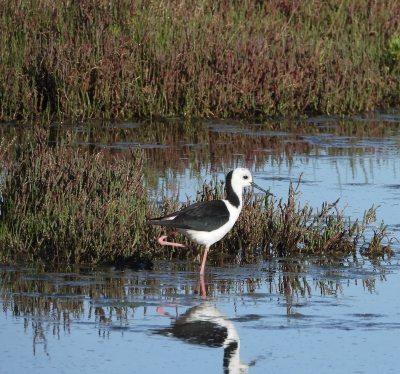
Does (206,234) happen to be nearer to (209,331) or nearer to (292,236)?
(292,236)

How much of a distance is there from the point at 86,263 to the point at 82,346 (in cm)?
210

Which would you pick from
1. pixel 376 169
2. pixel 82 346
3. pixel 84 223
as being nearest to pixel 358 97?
pixel 376 169

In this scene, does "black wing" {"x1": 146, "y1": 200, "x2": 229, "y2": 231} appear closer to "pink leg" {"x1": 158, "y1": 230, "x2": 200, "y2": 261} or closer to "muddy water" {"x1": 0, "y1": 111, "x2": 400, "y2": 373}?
"pink leg" {"x1": 158, "y1": 230, "x2": 200, "y2": 261}

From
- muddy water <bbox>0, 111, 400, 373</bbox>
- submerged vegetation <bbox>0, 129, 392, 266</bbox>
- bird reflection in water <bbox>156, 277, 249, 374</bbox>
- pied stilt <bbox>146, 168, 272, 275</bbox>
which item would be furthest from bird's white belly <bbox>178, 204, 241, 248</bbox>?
bird reflection in water <bbox>156, 277, 249, 374</bbox>

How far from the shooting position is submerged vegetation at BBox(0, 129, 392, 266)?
7.71m

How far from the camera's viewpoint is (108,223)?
7.90 meters

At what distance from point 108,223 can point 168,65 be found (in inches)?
268

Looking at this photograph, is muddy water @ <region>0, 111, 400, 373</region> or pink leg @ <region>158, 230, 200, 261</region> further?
pink leg @ <region>158, 230, 200, 261</region>

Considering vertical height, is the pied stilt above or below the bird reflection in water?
above

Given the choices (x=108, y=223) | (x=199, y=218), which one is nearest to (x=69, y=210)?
(x=108, y=223)

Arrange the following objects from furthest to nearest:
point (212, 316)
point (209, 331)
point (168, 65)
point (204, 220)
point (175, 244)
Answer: point (168, 65), point (175, 244), point (204, 220), point (212, 316), point (209, 331)

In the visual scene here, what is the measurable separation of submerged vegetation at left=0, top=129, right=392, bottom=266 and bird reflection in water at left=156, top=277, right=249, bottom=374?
4.62ft

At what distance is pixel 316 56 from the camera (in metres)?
15.3

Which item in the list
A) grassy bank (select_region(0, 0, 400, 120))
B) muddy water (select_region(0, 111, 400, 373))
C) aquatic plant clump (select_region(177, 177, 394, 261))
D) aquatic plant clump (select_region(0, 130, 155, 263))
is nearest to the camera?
muddy water (select_region(0, 111, 400, 373))
